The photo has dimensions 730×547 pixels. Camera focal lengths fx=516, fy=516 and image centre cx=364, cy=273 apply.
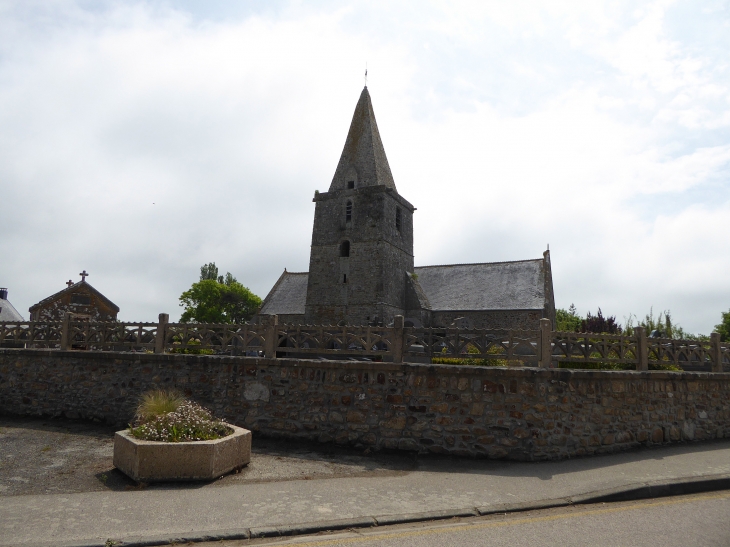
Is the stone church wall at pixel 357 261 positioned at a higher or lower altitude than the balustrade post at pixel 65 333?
higher

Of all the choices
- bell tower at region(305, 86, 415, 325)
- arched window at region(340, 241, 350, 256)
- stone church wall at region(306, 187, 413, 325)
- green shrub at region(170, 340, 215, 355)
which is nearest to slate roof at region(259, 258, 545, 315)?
bell tower at region(305, 86, 415, 325)

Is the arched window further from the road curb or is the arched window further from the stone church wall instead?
the road curb

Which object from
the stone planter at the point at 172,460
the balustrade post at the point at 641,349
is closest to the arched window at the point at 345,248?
the balustrade post at the point at 641,349

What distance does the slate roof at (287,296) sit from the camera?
3947 centimetres

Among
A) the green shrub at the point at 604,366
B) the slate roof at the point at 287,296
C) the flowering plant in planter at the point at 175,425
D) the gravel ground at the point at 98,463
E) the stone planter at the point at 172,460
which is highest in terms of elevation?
the slate roof at the point at 287,296

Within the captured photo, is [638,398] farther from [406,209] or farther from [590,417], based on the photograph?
[406,209]

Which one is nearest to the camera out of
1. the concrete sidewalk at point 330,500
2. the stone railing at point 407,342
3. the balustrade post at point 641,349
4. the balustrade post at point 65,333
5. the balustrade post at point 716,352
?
the concrete sidewalk at point 330,500

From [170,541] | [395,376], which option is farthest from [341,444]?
[170,541]

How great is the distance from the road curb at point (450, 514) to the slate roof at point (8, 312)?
35.1m

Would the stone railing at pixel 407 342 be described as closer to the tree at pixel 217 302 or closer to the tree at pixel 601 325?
the tree at pixel 601 325

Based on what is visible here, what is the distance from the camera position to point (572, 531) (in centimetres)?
595

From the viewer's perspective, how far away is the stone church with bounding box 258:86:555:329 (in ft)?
109

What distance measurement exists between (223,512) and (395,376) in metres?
4.84

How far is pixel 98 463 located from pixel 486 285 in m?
30.1
